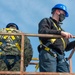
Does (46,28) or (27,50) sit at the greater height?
(46,28)

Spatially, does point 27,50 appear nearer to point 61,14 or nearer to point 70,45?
point 70,45

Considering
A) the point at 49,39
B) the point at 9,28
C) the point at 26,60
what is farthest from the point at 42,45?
the point at 9,28

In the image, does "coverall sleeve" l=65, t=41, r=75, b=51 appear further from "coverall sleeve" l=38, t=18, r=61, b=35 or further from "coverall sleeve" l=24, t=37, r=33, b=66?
"coverall sleeve" l=24, t=37, r=33, b=66

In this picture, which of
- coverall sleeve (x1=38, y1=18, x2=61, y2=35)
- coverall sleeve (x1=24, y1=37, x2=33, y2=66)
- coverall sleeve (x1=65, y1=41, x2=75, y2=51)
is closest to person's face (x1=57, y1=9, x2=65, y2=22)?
coverall sleeve (x1=38, y1=18, x2=61, y2=35)

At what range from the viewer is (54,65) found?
6387 mm

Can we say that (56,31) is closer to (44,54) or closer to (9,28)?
(44,54)

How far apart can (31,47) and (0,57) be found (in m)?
0.73

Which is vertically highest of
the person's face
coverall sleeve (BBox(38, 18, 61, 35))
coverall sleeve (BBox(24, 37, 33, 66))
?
the person's face

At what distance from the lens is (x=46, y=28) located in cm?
651

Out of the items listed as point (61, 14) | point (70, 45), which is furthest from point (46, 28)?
point (70, 45)

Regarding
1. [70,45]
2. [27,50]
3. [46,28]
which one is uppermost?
[46,28]

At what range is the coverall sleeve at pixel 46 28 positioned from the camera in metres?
6.43

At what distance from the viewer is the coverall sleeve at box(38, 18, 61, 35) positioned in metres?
6.43

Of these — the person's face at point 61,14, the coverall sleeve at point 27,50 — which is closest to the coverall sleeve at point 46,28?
the person's face at point 61,14
